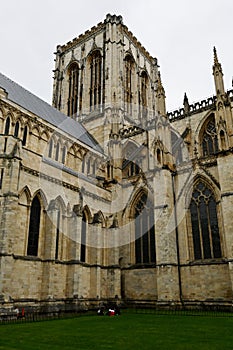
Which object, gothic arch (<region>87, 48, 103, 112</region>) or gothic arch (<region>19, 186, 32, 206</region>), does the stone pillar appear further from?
gothic arch (<region>87, 48, 103, 112</region>)

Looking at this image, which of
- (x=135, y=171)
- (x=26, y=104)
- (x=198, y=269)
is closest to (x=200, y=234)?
(x=198, y=269)

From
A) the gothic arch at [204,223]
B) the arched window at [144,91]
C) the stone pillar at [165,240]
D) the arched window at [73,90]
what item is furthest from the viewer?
the arched window at [144,91]

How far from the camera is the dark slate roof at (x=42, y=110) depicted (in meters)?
28.2

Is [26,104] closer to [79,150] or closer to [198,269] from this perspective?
[79,150]

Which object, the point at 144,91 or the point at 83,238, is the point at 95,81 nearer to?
the point at 144,91

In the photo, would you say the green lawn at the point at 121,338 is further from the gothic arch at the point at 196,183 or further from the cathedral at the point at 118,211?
the gothic arch at the point at 196,183

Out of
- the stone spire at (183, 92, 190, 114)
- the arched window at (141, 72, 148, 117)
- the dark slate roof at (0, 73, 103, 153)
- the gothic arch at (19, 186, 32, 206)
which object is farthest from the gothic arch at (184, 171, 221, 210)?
the arched window at (141, 72, 148, 117)

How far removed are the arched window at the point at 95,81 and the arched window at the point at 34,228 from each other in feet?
75.1

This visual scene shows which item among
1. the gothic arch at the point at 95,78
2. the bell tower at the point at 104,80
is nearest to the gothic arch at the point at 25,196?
the bell tower at the point at 104,80

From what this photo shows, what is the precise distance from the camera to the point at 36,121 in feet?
85.9

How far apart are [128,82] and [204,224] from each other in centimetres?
2744

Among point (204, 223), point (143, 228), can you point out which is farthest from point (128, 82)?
point (204, 223)

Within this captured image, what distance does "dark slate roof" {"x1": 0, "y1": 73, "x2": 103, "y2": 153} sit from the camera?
2823 centimetres

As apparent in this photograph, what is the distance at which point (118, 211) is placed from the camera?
26.9m
